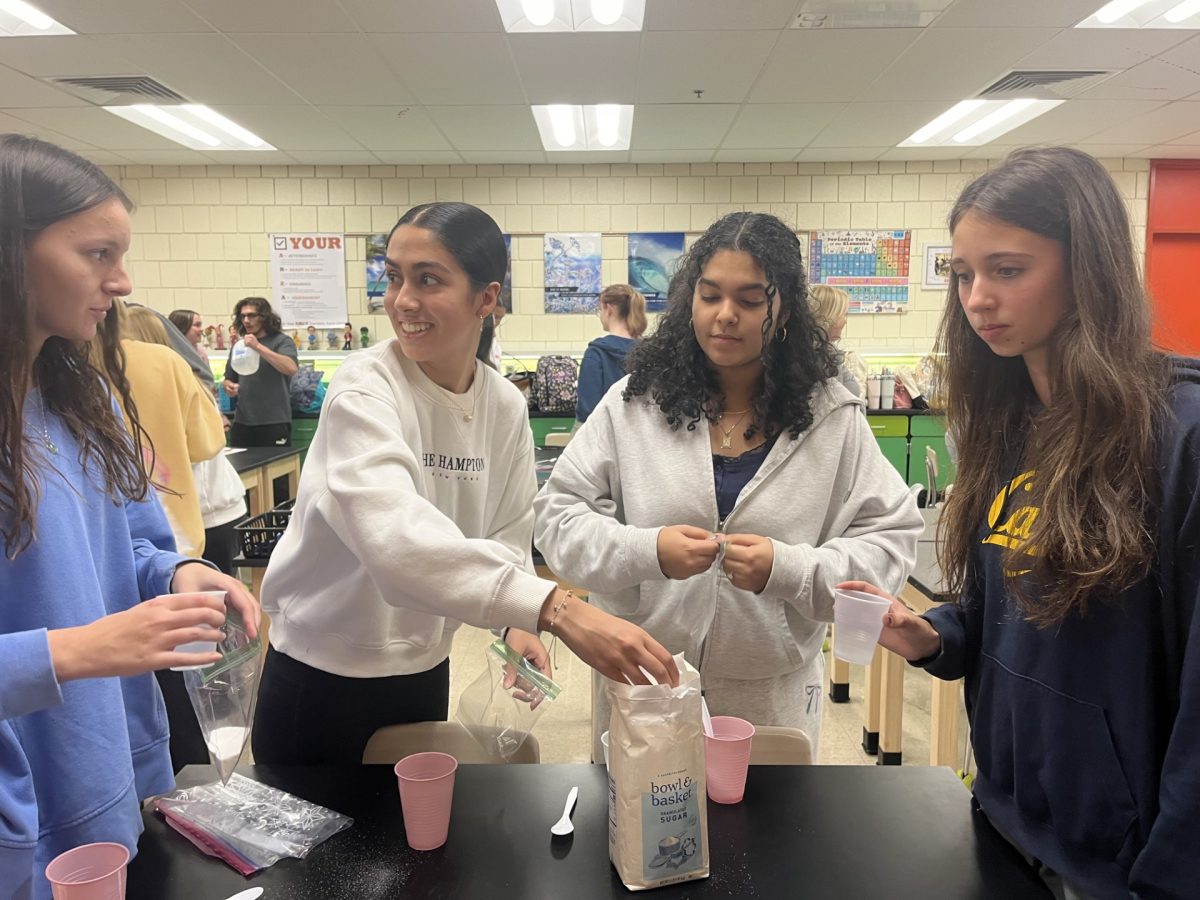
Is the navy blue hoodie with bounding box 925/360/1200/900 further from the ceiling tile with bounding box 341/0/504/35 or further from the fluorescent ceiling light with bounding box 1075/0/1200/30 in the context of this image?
the fluorescent ceiling light with bounding box 1075/0/1200/30

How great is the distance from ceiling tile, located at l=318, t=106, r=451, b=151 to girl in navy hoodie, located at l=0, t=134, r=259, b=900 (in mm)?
4901

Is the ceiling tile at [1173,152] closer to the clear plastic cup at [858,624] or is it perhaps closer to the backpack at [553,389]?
the backpack at [553,389]

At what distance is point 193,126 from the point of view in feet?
19.4

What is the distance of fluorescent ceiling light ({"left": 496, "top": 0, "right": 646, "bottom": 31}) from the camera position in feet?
12.8

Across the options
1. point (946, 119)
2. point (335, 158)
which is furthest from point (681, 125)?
point (335, 158)

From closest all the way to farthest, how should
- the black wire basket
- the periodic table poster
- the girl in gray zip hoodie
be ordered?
the girl in gray zip hoodie, the black wire basket, the periodic table poster

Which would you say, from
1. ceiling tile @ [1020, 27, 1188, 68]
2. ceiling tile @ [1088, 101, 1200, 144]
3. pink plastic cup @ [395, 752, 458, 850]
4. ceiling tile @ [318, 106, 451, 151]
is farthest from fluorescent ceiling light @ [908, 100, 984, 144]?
pink plastic cup @ [395, 752, 458, 850]

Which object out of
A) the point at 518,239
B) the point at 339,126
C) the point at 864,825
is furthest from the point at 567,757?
the point at 518,239

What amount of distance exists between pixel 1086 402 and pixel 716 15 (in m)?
3.64

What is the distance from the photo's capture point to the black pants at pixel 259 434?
590 centimetres

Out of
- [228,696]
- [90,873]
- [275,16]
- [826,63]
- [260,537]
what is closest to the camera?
[90,873]

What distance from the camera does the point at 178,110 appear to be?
552cm

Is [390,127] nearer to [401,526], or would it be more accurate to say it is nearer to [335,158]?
[335,158]

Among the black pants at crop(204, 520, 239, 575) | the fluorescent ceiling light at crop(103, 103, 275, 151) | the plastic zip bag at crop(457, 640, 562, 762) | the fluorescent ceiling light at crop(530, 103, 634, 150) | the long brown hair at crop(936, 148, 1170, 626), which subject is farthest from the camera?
the fluorescent ceiling light at crop(530, 103, 634, 150)
